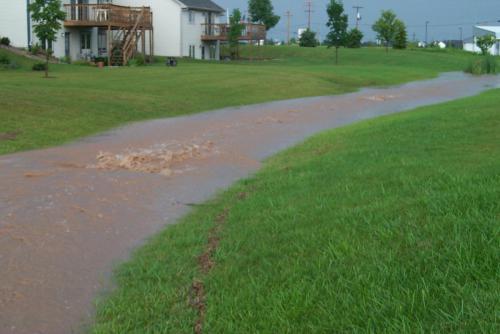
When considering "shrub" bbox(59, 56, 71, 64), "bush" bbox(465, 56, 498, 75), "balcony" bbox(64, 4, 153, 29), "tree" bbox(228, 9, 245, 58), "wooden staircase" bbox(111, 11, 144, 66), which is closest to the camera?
"shrub" bbox(59, 56, 71, 64)

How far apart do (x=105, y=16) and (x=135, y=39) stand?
10.0 feet

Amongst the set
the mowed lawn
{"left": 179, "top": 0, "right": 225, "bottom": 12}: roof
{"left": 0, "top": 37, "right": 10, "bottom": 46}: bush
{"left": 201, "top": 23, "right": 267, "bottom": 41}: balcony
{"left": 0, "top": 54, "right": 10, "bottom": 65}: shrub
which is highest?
{"left": 179, "top": 0, "right": 225, "bottom": 12}: roof

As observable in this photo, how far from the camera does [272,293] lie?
5.08 m

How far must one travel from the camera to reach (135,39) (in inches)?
1930

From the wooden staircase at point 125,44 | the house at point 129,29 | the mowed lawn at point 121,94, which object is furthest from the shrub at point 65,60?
the mowed lawn at point 121,94

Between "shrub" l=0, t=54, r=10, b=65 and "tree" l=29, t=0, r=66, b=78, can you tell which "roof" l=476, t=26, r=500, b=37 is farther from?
"tree" l=29, t=0, r=66, b=78

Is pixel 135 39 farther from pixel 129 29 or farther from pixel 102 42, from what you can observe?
pixel 102 42

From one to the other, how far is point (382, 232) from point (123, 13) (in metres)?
44.8

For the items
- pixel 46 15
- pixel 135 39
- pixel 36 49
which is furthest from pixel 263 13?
pixel 46 15

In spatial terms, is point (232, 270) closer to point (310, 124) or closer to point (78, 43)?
point (310, 124)

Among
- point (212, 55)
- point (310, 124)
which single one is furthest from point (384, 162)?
point (212, 55)

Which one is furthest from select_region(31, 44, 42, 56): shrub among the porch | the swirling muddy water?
the swirling muddy water

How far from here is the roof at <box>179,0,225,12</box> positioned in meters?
58.0

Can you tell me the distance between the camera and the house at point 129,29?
45406 mm
